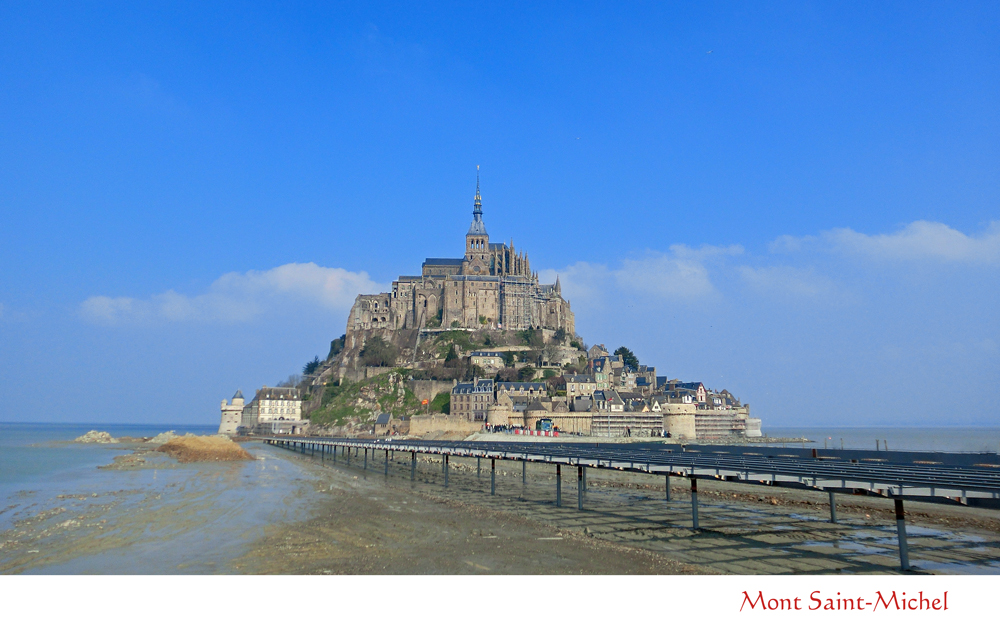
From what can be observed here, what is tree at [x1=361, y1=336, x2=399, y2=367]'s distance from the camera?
107 m

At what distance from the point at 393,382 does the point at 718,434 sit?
2129 inches

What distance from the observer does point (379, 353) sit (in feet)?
354

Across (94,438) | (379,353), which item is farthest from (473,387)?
(94,438)

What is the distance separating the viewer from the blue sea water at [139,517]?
1466cm

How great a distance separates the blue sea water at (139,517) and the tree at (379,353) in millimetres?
64415

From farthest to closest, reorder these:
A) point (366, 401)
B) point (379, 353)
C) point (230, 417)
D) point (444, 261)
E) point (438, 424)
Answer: point (444, 261), point (230, 417), point (379, 353), point (366, 401), point (438, 424)

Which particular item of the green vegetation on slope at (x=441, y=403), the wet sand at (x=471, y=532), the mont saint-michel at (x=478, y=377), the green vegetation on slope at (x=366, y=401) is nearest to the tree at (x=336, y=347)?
the mont saint-michel at (x=478, y=377)

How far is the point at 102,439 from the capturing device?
10062 centimetres

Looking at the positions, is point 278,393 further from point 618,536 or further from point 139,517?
point 618,536

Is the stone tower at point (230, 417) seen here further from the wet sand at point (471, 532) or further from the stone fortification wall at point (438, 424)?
the wet sand at point (471, 532)

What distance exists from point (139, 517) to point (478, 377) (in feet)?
247

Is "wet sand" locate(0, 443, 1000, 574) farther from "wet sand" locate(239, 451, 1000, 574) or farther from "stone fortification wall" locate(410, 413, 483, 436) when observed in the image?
"stone fortification wall" locate(410, 413, 483, 436)

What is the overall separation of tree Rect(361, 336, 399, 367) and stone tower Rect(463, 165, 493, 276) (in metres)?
→ 22.7

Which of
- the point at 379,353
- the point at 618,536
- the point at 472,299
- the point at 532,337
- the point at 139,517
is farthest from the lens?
the point at 472,299
